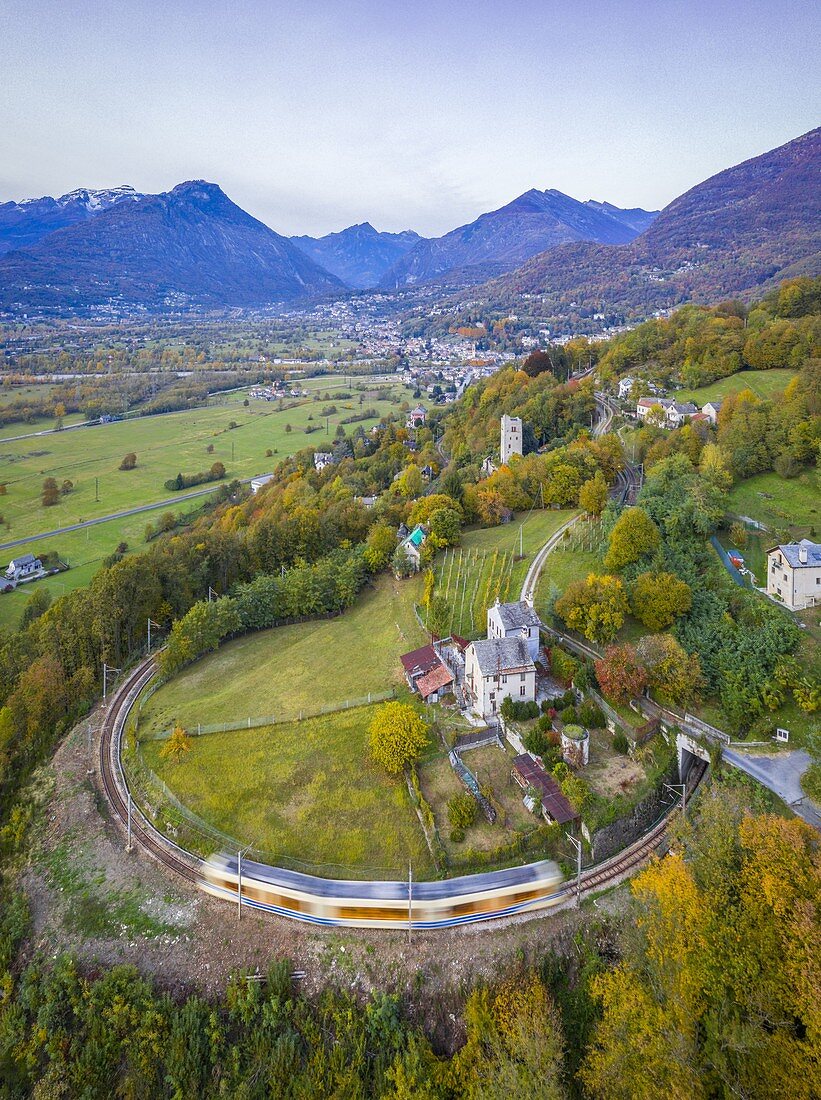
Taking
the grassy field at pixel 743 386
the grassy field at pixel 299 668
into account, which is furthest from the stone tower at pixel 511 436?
the grassy field at pixel 299 668

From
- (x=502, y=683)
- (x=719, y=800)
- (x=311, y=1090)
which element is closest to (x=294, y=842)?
(x=311, y=1090)

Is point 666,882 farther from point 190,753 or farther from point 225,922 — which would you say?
point 190,753

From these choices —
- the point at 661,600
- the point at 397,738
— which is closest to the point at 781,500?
the point at 661,600

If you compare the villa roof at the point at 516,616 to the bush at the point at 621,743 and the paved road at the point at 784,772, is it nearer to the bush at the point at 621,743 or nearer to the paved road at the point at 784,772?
the bush at the point at 621,743

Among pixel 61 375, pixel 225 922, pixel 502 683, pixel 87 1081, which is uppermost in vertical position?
pixel 61 375

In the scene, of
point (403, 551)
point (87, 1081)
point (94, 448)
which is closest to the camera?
point (87, 1081)
